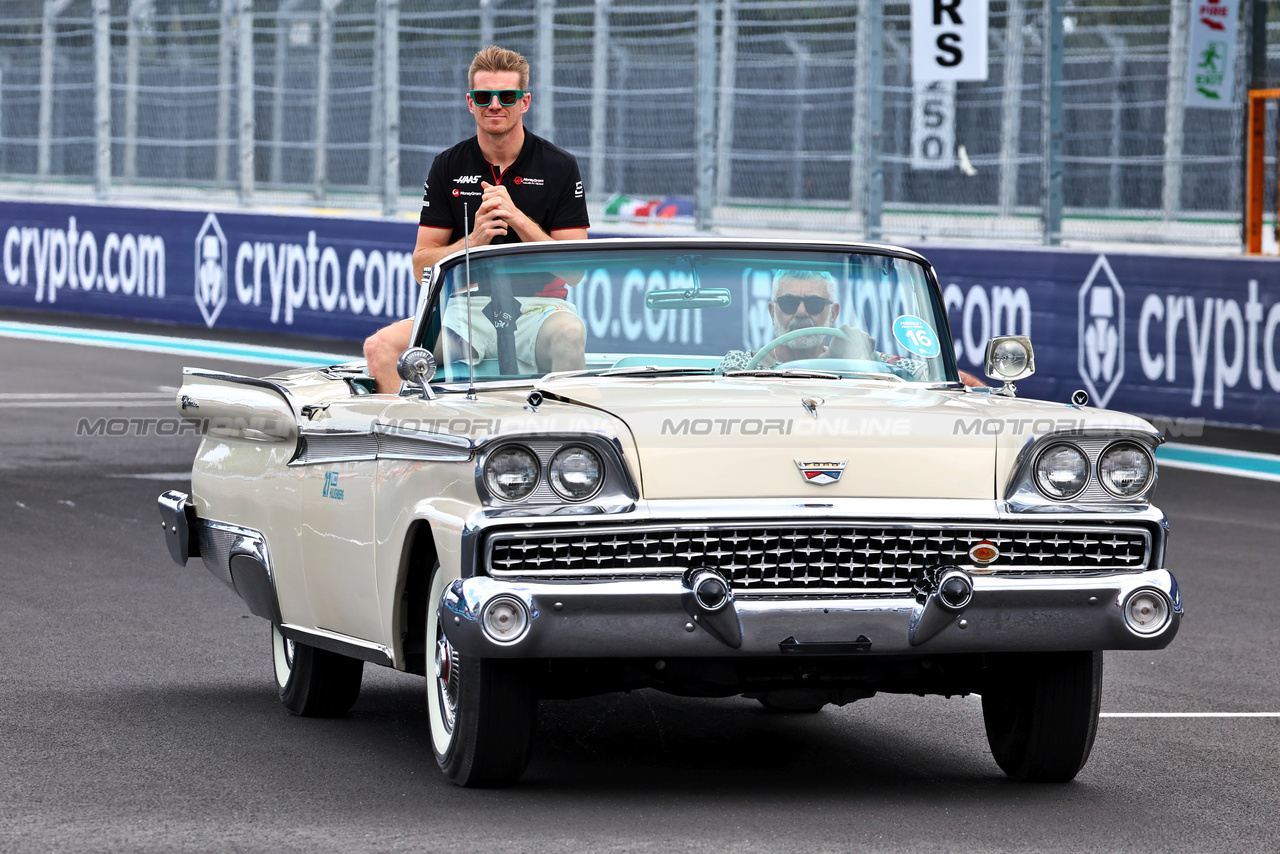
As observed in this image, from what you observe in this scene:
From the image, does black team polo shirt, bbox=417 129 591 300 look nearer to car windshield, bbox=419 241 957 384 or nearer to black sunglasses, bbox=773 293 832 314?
car windshield, bbox=419 241 957 384

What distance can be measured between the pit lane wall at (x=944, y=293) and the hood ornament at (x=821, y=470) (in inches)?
41.1

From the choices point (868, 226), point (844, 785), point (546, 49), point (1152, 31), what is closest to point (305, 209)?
point (546, 49)

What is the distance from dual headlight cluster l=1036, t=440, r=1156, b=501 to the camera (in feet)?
17.1

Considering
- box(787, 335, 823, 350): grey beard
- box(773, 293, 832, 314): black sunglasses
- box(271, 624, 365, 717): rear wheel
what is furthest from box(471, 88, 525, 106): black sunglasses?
box(271, 624, 365, 717): rear wheel

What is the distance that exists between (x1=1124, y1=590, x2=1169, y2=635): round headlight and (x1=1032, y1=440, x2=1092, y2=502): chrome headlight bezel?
28cm

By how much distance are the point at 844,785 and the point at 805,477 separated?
1.01m

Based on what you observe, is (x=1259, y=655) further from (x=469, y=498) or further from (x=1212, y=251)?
(x=1212, y=251)

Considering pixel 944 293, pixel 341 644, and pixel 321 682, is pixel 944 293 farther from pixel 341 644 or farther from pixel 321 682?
pixel 341 644

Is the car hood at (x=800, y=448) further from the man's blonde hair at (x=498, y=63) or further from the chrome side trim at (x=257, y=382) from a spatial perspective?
the man's blonde hair at (x=498, y=63)

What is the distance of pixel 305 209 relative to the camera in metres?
22.6

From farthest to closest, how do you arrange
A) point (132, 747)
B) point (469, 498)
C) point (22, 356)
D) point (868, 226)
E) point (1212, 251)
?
point (22, 356) < point (868, 226) < point (1212, 251) < point (132, 747) < point (469, 498)

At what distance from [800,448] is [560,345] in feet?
3.55

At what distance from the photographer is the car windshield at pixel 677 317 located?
5.99 meters

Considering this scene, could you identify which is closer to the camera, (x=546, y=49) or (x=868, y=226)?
(x=868, y=226)
